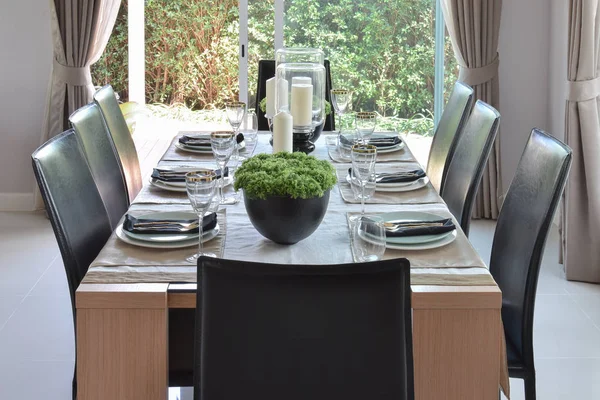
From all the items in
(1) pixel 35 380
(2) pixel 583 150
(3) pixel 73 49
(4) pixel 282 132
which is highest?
(3) pixel 73 49

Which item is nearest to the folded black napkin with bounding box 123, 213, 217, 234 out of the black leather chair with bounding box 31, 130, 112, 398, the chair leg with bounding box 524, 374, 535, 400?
the black leather chair with bounding box 31, 130, 112, 398

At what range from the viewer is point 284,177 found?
7.00 ft

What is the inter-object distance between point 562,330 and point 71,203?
202 centimetres

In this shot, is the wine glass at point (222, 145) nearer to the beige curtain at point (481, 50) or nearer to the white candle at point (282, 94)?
the white candle at point (282, 94)

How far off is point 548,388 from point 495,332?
4.12ft

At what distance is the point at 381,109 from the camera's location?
5.39 meters

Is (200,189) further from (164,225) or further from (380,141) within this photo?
(380,141)

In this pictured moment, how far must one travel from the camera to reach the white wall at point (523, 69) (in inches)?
197

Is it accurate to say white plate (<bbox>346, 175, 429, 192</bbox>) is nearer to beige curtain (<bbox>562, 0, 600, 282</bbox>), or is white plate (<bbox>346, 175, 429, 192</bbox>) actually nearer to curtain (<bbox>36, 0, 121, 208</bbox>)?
beige curtain (<bbox>562, 0, 600, 282</bbox>)

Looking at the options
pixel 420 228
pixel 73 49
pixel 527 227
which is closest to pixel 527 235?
pixel 527 227

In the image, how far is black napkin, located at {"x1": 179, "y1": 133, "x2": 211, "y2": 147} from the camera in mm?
3455

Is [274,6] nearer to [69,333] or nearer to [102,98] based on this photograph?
[102,98]

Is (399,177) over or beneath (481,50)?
beneath

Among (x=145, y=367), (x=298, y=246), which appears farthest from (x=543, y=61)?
(x=145, y=367)
